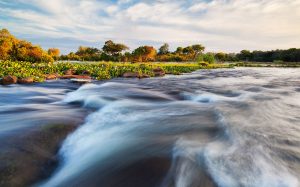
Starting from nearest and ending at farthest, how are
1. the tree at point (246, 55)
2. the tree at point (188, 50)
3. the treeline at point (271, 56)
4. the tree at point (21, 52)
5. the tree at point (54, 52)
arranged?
the tree at point (21, 52) < the tree at point (54, 52) < the treeline at point (271, 56) < the tree at point (188, 50) < the tree at point (246, 55)

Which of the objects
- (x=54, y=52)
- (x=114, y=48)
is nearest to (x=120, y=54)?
(x=114, y=48)

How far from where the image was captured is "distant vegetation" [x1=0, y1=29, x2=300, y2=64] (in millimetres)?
35781

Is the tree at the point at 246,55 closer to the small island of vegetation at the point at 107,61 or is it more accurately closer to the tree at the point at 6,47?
the small island of vegetation at the point at 107,61

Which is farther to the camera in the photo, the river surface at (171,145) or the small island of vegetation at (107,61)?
the small island of vegetation at (107,61)

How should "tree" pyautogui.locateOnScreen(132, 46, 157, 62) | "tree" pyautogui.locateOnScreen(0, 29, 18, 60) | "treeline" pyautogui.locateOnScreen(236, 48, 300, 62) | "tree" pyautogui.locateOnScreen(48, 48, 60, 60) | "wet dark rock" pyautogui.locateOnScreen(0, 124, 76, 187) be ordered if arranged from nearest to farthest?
"wet dark rock" pyautogui.locateOnScreen(0, 124, 76, 187)
"tree" pyautogui.locateOnScreen(0, 29, 18, 60)
"tree" pyautogui.locateOnScreen(48, 48, 60, 60)
"tree" pyautogui.locateOnScreen(132, 46, 157, 62)
"treeline" pyautogui.locateOnScreen(236, 48, 300, 62)

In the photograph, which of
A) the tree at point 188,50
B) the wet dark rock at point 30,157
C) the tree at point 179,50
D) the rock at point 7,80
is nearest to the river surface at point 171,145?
the wet dark rock at point 30,157

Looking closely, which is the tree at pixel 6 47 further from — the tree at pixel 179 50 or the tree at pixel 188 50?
the tree at pixel 179 50

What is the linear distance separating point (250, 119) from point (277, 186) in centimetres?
417

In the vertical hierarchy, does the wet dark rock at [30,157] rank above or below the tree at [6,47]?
below

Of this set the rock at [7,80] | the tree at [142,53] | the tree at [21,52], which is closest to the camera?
the rock at [7,80]

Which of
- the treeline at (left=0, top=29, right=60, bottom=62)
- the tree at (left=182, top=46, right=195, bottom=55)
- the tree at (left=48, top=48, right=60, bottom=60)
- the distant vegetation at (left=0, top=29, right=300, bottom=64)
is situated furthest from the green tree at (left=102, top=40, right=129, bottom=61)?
the tree at (left=182, top=46, right=195, bottom=55)

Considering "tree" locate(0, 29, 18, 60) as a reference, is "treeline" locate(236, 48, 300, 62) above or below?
below

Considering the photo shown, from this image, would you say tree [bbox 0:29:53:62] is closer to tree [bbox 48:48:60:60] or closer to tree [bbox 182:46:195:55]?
tree [bbox 48:48:60:60]

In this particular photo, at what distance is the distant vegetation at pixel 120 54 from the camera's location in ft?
117
